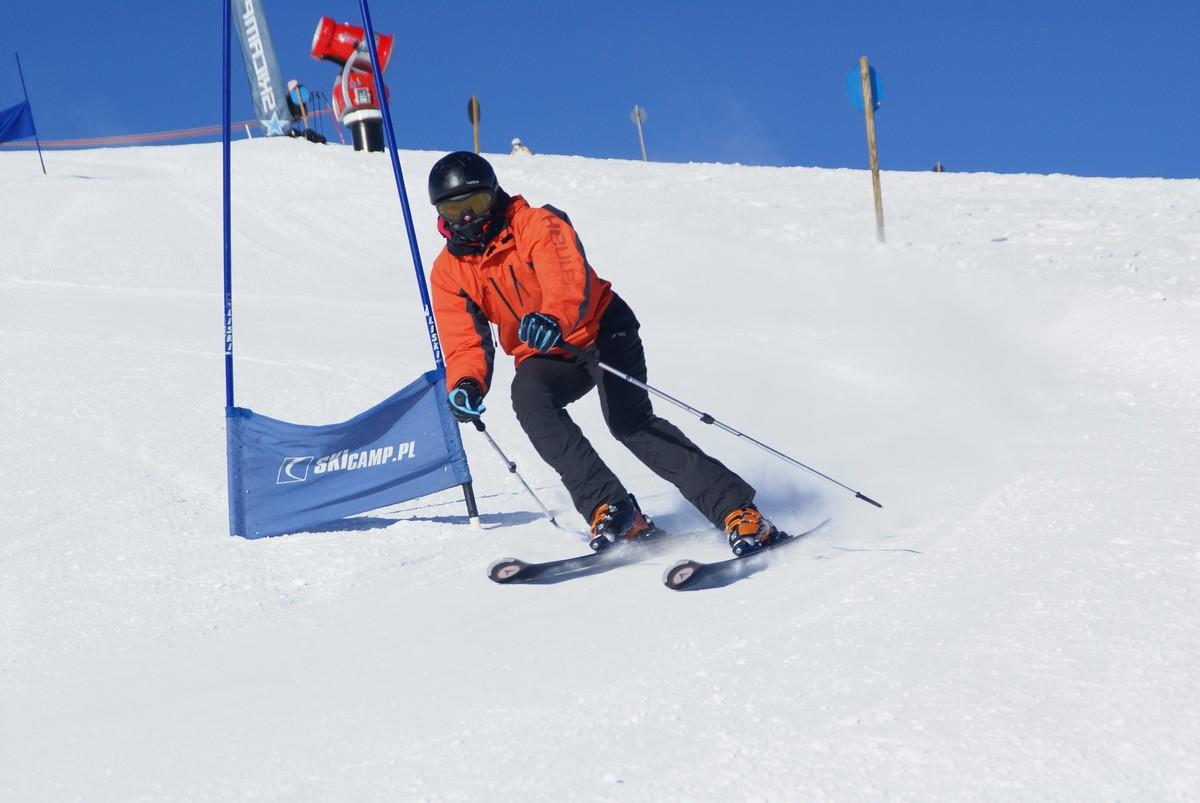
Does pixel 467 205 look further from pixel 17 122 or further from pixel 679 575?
pixel 17 122

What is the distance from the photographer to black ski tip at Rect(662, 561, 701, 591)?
3.50m

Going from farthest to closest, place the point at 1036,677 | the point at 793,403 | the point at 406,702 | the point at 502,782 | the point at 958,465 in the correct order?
the point at 793,403, the point at 958,465, the point at 406,702, the point at 1036,677, the point at 502,782

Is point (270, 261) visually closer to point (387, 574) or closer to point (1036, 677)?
point (387, 574)

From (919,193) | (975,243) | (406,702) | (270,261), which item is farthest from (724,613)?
(919,193)

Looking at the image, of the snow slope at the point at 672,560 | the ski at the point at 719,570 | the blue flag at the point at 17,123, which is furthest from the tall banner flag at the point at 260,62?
the ski at the point at 719,570

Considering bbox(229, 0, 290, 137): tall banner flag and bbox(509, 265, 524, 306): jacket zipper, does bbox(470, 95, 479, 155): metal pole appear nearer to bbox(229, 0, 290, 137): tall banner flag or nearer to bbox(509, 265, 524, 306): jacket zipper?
bbox(229, 0, 290, 137): tall banner flag

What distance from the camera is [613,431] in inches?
171

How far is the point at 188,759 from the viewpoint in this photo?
2.42m

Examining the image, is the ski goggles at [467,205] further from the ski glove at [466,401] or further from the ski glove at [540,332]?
the ski glove at [466,401]

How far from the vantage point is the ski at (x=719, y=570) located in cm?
351

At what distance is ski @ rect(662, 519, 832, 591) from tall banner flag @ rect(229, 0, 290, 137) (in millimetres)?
22857

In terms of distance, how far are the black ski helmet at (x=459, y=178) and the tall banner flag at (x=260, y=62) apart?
22.0 metres

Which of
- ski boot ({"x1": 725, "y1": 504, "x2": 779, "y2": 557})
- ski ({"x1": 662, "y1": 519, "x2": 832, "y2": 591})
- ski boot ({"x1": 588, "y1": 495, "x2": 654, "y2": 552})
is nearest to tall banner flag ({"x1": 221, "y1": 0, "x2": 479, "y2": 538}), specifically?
ski boot ({"x1": 588, "y1": 495, "x2": 654, "y2": 552})

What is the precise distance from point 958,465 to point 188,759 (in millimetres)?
3697
